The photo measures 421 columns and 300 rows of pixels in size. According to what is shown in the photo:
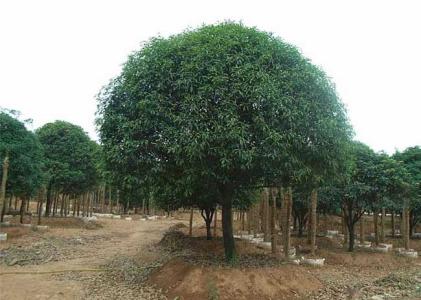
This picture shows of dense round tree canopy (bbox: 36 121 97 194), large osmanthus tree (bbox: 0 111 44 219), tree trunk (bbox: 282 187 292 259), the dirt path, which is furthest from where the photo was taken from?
dense round tree canopy (bbox: 36 121 97 194)

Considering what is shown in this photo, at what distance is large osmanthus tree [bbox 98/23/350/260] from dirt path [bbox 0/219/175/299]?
386 cm

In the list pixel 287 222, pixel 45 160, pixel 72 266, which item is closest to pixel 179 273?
pixel 72 266

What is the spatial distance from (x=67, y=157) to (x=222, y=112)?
21790mm

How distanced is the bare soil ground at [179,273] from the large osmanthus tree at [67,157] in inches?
301

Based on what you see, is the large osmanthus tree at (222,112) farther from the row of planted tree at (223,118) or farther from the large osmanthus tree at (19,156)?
the large osmanthus tree at (19,156)

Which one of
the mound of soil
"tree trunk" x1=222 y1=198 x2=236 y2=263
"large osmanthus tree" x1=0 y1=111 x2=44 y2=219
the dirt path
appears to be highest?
"large osmanthus tree" x1=0 y1=111 x2=44 y2=219

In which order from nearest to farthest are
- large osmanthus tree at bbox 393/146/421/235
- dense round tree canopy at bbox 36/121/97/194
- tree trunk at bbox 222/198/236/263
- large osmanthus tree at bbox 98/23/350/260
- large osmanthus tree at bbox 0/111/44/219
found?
large osmanthus tree at bbox 98/23/350/260 < tree trunk at bbox 222/198/236/263 < large osmanthus tree at bbox 0/111/44/219 < large osmanthus tree at bbox 393/146/421/235 < dense round tree canopy at bbox 36/121/97/194

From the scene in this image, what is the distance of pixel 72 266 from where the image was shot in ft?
49.9

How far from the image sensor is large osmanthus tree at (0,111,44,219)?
21.0 meters

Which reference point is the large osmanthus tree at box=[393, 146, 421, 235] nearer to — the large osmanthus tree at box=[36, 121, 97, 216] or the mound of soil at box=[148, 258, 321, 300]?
the mound of soil at box=[148, 258, 321, 300]

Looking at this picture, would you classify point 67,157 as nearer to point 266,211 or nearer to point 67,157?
point 67,157

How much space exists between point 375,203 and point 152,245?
11.5 metres

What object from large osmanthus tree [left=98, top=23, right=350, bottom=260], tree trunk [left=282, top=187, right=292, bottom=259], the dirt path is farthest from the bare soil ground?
large osmanthus tree [left=98, top=23, right=350, bottom=260]

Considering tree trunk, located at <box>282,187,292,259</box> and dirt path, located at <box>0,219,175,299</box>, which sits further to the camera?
tree trunk, located at <box>282,187,292,259</box>
